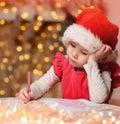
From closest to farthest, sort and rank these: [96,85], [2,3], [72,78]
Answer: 1. [96,85]
2. [72,78]
3. [2,3]

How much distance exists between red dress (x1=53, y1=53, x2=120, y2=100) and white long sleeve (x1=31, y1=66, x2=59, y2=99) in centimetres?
2

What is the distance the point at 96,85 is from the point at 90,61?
0.32 ft

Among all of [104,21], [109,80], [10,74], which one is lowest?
[10,74]

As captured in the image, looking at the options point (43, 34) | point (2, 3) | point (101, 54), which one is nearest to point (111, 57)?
point (101, 54)

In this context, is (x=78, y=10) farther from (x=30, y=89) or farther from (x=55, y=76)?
(x=30, y=89)

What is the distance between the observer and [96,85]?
131 centimetres

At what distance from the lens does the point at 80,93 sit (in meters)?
1.41

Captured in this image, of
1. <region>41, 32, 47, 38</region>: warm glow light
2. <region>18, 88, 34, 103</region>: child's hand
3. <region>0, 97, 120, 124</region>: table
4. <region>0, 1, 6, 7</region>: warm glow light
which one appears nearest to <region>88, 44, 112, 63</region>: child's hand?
<region>0, 97, 120, 124</region>: table

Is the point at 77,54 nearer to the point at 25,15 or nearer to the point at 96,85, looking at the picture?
the point at 96,85

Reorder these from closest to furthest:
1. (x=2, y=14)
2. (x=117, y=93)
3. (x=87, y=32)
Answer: (x=87, y=32), (x=117, y=93), (x=2, y=14)

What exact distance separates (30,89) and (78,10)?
53 centimetres

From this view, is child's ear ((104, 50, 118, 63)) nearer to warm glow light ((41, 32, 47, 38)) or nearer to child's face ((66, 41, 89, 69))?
child's face ((66, 41, 89, 69))

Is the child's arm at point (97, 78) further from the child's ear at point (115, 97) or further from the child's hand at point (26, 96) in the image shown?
the child's hand at point (26, 96)

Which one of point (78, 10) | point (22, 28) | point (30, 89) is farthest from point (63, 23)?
point (30, 89)
